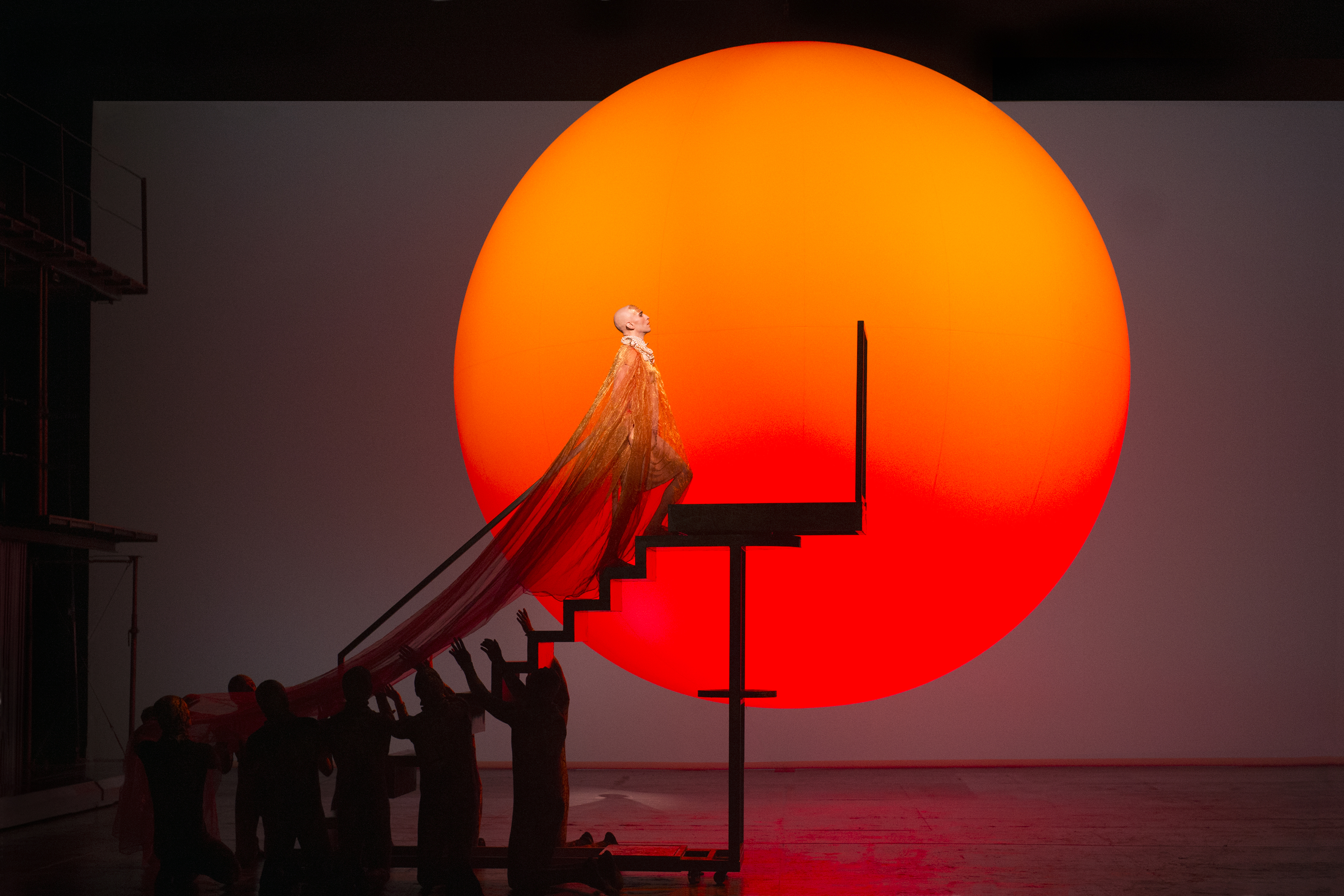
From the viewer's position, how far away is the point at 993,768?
973cm

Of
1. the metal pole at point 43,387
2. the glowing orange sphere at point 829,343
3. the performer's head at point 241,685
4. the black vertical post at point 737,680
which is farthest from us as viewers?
the metal pole at point 43,387

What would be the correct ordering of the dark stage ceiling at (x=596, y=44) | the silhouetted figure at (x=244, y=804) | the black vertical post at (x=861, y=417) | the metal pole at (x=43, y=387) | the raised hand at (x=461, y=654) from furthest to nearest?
the dark stage ceiling at (x=596, y=44) < the metal pole at (x=43, y=387) < the silhouetted figure at (x=244, y=804) < the raised hand at (x=461, y=654) < the black vertical post at (x=861, y=417)

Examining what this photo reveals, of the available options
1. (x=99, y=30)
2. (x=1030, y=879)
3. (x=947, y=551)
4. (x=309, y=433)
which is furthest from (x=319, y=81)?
(x=1030, y=879)

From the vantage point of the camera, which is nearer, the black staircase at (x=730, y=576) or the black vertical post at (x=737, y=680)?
the black staircase at (x=730, y=576)

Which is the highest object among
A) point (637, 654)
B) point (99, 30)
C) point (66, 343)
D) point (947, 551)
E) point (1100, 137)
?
point (99, 30)

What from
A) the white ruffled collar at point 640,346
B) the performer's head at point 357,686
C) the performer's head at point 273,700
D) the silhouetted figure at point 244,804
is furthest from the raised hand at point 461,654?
the white ruffled collar at point 640,346

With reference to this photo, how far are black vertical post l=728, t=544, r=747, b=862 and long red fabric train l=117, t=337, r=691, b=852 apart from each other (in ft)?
1.52

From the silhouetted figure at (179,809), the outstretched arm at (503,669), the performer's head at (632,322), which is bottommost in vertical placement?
the silhouetted figure at (179,809)

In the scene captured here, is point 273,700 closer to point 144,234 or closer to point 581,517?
point 581,517

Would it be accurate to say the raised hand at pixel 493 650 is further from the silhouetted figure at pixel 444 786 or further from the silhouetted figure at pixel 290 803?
the silhouetted figure at pixel 290 803

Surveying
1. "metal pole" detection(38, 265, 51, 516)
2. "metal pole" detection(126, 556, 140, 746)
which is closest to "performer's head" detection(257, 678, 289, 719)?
"metal pole" detection(126, 556, 140, 746)

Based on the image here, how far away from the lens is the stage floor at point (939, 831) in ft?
19.7

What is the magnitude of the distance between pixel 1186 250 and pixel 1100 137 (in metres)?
1.17

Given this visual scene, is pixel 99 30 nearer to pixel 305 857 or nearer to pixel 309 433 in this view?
pixel 309 433
